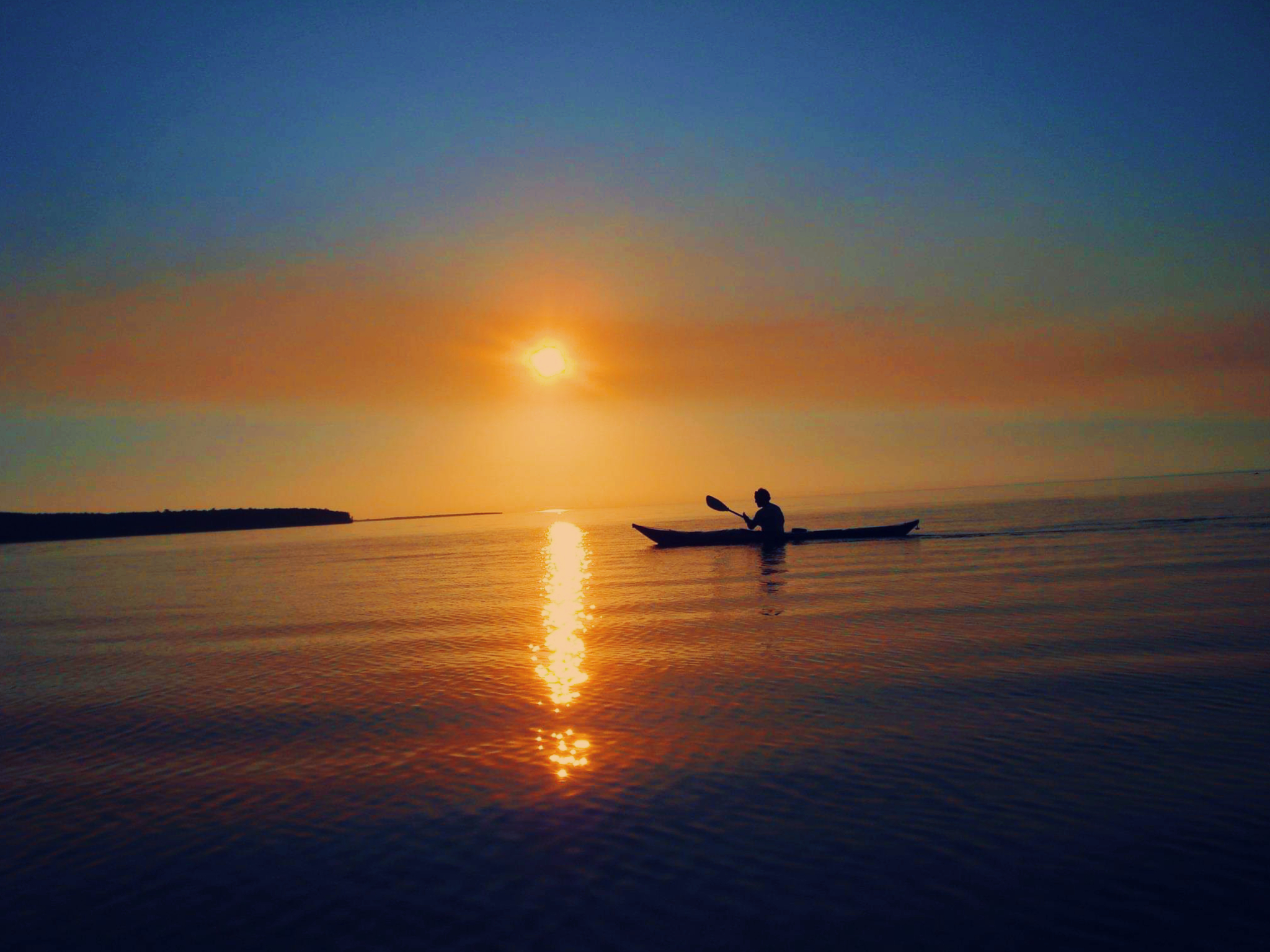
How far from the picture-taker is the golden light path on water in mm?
9547

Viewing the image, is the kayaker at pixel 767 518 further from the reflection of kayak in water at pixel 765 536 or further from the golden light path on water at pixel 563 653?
the golden light path on water at pixel 563 653

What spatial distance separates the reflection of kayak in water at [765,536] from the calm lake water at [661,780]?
21550 millimetres

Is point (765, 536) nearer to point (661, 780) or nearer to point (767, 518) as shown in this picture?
point (767, 518)

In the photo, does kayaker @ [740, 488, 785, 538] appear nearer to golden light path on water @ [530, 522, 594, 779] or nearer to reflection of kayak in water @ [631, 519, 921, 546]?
reflection of kayak in water @ [631, 519, 921, 546]

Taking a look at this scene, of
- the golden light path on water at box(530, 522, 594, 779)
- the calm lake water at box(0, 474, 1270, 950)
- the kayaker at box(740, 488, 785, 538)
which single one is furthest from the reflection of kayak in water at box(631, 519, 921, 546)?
the calm lake water at box(0, 474, 1270, 950)

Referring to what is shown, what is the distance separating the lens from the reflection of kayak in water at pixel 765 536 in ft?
138

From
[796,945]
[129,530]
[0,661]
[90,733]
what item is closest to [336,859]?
[796,945]

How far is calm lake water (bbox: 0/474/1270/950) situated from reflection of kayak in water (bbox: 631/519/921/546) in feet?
70.7

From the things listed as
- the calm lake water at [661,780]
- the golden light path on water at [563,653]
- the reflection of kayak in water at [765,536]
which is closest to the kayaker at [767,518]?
the reflection of kayak in water at [765,536]

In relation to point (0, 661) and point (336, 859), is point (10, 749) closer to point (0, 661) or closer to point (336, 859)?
point (336, 859)

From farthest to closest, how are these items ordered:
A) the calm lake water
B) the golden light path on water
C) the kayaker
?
1. the kayaker
2. the golden light path on water
3. the calm lake water

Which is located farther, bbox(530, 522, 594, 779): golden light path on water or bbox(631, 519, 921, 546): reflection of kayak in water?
bbox(631, 519, 921, 546): reflection of kayak in water

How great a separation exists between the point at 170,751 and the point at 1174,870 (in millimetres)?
10787

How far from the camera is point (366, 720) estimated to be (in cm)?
1121
